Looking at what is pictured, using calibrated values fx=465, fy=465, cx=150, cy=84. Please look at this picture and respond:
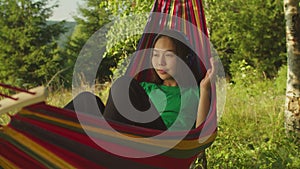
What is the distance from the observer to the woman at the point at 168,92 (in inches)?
80.1

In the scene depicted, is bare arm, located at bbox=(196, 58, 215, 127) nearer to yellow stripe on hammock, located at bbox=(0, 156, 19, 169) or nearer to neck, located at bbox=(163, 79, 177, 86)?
neck, located at bbox=(163, 79, 177, 86)

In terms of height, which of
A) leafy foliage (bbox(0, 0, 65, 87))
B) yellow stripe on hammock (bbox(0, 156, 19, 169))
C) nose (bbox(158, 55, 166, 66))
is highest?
nose (bbox(158, 55, 166, 66))

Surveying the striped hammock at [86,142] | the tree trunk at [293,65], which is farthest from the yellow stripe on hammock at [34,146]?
the tree trunk at [293,65]

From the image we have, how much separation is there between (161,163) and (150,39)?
1.11 m

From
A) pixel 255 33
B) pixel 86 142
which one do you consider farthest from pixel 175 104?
pixel 255 33

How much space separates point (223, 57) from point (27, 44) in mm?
5175

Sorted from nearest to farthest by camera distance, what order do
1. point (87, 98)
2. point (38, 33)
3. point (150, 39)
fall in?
point (87, 98) → point (150, 39) → point (38, 33)

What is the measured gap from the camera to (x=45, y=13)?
42.0 ft

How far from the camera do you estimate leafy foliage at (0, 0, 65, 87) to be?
38.2ft

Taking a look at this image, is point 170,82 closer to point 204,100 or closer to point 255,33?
point 204,100

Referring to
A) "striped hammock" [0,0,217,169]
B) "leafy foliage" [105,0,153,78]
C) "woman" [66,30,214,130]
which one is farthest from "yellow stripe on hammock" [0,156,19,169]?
"leafy foliage" [105,0,153,78]

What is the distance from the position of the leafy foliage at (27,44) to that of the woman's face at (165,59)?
8973 mm

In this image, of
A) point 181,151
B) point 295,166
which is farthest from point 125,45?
point 181,151

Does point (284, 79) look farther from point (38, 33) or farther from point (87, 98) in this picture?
point (38, 33)
